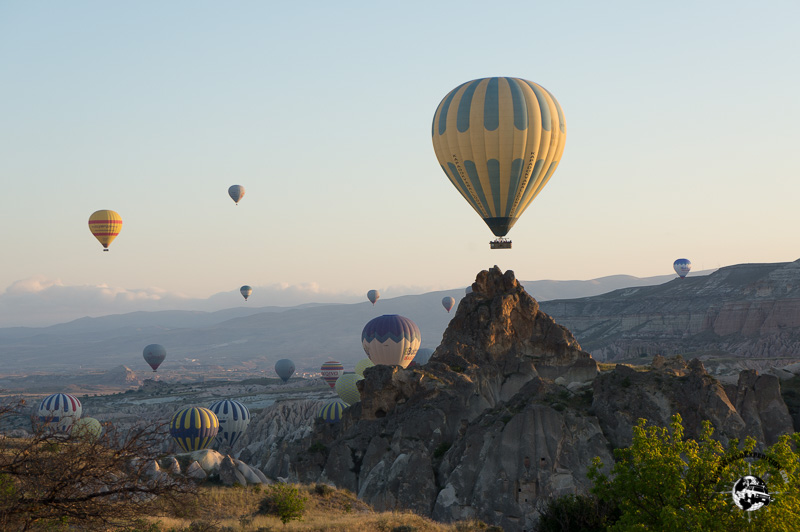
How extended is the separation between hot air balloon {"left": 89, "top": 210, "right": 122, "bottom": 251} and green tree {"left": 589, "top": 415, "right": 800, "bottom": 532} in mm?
126689

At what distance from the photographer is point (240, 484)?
151 feet

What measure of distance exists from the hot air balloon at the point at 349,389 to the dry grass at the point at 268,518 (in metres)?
90.4

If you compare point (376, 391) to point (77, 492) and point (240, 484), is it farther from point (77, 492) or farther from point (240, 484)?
point (77, 492)

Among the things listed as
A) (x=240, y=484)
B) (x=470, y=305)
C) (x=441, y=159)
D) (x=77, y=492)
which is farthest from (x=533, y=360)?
(x=77, y=492)

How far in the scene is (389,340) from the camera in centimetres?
11450

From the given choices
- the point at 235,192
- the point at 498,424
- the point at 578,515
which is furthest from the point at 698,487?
the point at 235,192

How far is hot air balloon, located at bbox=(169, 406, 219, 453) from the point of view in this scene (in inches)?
3730

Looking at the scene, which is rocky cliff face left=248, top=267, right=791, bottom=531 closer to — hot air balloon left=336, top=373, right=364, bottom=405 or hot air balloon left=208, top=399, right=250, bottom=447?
hot air balloon left=208, top=399, right=250, bottom=447

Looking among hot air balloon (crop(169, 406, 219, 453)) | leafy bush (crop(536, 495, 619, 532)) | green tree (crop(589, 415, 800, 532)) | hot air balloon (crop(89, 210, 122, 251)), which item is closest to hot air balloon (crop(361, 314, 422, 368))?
hot air balloon (crop(169, 406, 219, 453))

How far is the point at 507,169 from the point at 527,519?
111 ft

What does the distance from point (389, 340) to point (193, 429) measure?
28.9m

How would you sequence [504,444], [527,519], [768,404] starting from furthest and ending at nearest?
[768,404], [504,444], [527,519]

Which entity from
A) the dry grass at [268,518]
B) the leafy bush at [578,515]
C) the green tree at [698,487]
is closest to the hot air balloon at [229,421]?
the dry grass at [268,518]

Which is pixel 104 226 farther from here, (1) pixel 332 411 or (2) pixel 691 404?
(2) pixel 691 404
